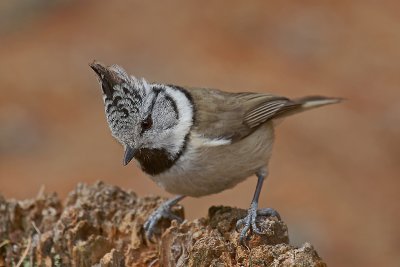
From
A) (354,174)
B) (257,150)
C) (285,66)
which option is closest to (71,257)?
(257,150)

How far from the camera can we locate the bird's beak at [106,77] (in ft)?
16.4

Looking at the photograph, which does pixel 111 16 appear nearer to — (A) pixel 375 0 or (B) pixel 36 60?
(B) pixel 36 60

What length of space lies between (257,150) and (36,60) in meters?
7.97

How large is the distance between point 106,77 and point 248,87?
692cm

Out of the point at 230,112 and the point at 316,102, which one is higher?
the point at 316,102

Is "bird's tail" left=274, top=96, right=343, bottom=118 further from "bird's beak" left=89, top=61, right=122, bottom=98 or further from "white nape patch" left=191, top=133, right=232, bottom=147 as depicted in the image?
"bird's beak" left=89, top=61, right=122, bottom=98

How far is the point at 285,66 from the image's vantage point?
12.6m

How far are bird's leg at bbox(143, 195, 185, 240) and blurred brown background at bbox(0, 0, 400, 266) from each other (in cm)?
347

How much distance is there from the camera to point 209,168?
17.9 feet

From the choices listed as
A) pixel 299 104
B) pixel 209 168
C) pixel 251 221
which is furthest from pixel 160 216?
pixel 299 104

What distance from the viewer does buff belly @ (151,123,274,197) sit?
17.8 ft

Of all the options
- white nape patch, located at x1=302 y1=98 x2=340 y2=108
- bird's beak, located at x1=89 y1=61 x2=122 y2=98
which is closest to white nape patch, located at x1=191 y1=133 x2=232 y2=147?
bird's beak, located at x1=89 y1=61 x2=122 y2=98

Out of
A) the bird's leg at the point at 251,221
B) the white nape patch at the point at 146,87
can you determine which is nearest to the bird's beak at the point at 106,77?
the white nape patch at the point at 146,87

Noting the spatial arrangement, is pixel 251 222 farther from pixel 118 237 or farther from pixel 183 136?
pixel 118 237
